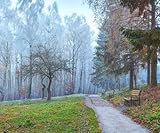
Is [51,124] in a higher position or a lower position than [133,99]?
lower

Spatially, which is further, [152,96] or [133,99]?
[152,96]

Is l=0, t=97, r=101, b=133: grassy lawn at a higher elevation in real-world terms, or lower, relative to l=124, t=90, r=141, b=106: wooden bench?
lower

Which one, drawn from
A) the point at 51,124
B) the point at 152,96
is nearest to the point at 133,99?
the point at 152,96

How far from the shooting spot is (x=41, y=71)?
41969mm

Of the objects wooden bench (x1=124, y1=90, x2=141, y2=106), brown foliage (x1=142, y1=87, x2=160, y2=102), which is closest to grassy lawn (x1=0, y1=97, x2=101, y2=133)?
wooden bench (x1=124, y1=90, x2=141, y2=106)

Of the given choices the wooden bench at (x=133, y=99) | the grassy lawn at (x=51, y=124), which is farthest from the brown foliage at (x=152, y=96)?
the grassy lawn at (x=51, y=124)

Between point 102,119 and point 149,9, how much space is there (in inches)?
637

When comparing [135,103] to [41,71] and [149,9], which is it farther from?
[41,71]

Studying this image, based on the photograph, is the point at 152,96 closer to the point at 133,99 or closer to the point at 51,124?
the point at 133,99

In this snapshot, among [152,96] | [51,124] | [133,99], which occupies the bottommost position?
[51,124]

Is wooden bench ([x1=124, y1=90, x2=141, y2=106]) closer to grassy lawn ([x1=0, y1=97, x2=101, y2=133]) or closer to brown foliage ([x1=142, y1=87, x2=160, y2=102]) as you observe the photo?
brown foliage ([x1=142, y1=87, x2=160, y2=102])

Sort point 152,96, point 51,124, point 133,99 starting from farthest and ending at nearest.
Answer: point 152,96, point 133,99, point 51,124

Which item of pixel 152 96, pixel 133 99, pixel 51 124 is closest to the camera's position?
pixel 51 124

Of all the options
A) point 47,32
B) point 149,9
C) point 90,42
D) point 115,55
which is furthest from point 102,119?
point 90,42
